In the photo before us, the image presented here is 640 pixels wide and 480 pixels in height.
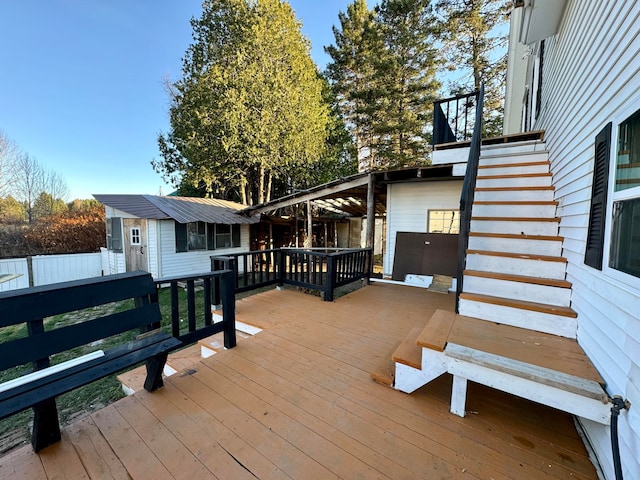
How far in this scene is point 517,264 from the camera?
2637 mm

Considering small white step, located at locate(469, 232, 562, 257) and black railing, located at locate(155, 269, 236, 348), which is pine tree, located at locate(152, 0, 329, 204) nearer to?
black railing, located at locate(155, 269, 236, 348)

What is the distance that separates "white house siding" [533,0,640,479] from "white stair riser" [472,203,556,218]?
0.14 meters

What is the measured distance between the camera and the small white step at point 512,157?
12.5ft

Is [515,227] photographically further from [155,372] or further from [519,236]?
[155,372]

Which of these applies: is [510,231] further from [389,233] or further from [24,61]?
[24,61]

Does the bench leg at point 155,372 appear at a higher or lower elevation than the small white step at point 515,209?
lower

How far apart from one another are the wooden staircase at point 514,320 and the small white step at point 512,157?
77mm

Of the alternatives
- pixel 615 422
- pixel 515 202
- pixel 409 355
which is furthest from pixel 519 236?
pixel 615 422

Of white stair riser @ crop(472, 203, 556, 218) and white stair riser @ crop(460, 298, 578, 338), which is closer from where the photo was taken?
white stair riser @ crop(460, 298, 578, 338)

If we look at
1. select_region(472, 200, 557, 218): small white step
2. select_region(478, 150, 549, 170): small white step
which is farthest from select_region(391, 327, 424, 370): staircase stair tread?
select_region(478, 150, 549, 170): small white step

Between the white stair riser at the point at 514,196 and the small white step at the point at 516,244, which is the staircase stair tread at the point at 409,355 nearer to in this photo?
the small white step at the point at 516,244

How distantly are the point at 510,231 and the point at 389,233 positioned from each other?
3.58 meters

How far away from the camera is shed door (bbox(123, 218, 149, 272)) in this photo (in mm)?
8656

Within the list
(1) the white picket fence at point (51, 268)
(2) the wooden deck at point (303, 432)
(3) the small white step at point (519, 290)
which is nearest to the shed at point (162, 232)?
(1) the white picket fence at point (51, 268)
